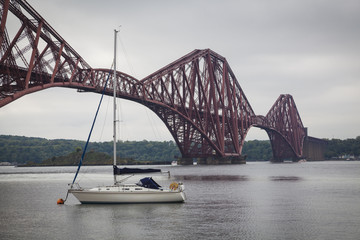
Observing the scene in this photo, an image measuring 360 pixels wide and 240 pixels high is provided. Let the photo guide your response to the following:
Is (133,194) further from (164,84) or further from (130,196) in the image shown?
(164,84)

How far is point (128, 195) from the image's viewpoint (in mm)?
32938

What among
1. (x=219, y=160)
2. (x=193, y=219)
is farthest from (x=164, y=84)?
(x=193, y=219)

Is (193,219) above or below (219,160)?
below

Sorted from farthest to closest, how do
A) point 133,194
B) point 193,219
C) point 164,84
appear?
1. point 164,84
2. point 133,194
3. point 193,219

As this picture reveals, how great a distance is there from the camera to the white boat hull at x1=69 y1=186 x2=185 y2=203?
3294 centimetres

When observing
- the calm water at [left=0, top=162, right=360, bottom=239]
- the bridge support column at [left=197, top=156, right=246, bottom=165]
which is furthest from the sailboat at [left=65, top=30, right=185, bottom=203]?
the bridge support column at [left=197, top=156, right=246, bottom=165]

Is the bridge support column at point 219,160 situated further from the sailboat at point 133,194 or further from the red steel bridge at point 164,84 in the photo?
the sailboat at point 133,194

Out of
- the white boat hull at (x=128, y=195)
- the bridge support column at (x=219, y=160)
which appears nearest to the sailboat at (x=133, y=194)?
the white boat hull at (x=128, y=195)

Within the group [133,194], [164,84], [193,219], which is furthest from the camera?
[164,84]

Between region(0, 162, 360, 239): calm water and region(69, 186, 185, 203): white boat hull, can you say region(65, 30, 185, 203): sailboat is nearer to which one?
region(69, 186, 185, 203): white boat hull

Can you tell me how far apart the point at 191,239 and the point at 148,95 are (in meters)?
86.5

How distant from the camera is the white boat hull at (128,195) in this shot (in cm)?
3294

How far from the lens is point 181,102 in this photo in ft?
369

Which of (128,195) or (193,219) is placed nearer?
(193,219)
